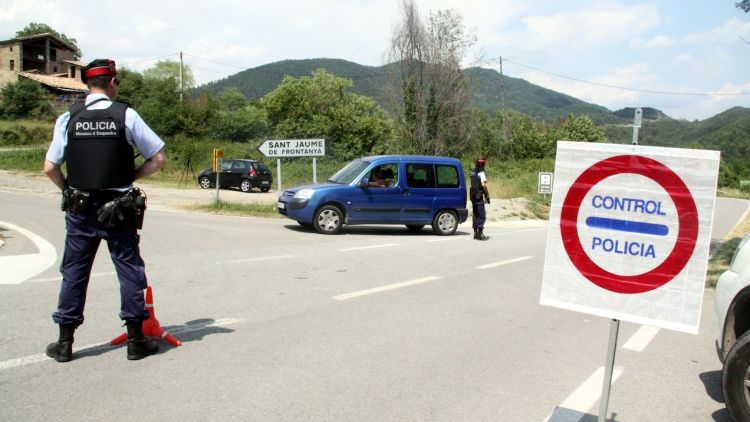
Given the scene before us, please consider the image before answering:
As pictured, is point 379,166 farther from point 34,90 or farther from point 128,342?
point 34,90

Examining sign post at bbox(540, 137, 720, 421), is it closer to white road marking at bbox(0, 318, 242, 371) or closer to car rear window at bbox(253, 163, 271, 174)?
white road marking at bbox(0, 318, 242, 371)

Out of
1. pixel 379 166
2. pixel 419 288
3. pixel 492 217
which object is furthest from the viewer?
pixel 492 217

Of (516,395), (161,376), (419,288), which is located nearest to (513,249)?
(419,288)

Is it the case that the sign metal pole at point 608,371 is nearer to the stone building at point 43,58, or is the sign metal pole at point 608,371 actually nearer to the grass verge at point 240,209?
the grass verge at point 240,209

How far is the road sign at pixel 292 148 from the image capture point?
17141 millimetres

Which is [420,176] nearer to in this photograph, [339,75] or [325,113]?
[325,113]

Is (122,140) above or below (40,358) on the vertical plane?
above

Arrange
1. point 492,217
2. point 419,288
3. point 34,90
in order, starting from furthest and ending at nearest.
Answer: point 34,90, point 492,217, point 419,288

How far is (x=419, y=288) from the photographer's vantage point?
7836 mm

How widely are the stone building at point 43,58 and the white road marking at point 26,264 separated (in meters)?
69.1

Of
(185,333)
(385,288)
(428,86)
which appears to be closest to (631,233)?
(185,333)

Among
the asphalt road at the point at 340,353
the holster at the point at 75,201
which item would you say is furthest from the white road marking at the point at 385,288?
the holster at the point at 75,201

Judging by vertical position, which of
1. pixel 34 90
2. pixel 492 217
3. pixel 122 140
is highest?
pixel 34 90

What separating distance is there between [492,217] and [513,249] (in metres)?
10.3
